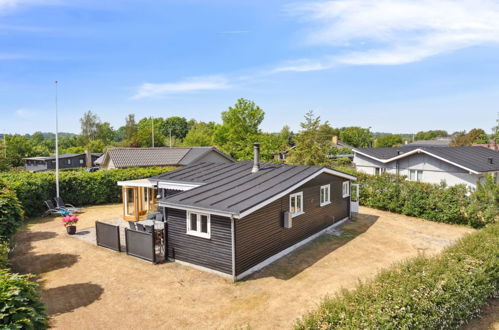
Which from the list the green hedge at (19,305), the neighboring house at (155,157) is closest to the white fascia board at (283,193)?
the green hedge at (19,305)

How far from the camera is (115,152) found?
108 feet

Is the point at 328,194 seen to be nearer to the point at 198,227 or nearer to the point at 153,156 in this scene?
the point at 198,227

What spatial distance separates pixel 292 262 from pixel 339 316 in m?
6.50

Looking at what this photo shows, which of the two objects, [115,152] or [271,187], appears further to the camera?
[115,152]

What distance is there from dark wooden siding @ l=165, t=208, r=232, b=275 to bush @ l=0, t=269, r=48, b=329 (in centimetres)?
558

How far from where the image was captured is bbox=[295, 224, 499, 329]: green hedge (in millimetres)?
5465

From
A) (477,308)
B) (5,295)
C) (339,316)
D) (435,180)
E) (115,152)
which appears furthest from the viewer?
(115,152)

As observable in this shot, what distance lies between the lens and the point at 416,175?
27.7 m

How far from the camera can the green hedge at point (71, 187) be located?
61.9 ft

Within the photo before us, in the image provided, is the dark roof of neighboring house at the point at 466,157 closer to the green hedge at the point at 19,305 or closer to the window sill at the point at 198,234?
the window sill at the point at 198,234

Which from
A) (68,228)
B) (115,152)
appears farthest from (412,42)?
(115,152)

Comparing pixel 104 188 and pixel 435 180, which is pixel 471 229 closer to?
pixel 435 180

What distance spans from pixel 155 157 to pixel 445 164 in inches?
1049

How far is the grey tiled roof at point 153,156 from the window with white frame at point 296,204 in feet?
66.1
